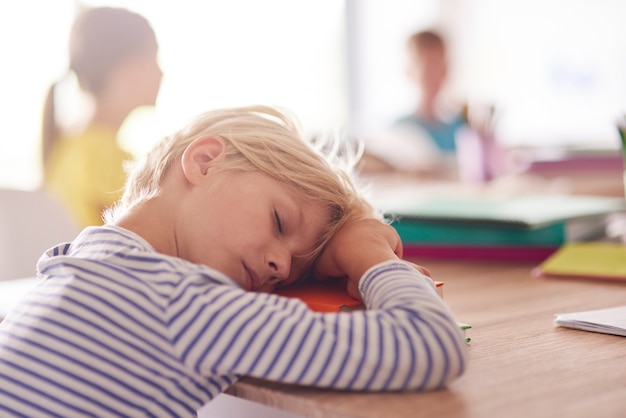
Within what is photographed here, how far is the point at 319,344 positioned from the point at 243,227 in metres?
0.23

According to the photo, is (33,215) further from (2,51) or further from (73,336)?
(2,51)

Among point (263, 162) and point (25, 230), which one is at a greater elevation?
point (263, 162)

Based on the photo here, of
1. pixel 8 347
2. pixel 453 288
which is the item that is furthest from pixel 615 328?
pixel 8 347

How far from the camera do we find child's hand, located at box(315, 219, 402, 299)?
91cm

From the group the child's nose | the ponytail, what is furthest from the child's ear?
the ponytail

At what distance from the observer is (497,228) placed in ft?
4.69

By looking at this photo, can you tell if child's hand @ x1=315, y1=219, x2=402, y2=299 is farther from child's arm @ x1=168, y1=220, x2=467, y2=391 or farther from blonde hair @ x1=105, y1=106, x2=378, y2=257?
child's arm @ x1=168, y1=220, x2=467, y2=391

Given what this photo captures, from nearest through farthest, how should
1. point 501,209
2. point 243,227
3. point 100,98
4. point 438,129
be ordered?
point 243,227 → point 501,209 → point 100,98 → point 438,129

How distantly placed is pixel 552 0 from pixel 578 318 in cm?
435

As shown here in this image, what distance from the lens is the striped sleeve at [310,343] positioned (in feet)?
2.29

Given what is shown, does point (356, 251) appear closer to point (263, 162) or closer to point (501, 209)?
point (263, 162)

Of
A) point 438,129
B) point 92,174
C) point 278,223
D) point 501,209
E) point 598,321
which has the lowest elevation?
point 438,129

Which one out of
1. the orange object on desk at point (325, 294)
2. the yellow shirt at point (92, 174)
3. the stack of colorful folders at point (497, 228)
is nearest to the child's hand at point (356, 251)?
the orange object on desk at point (325, 294)

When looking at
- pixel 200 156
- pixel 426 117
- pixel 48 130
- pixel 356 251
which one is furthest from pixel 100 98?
pixel 426 117
